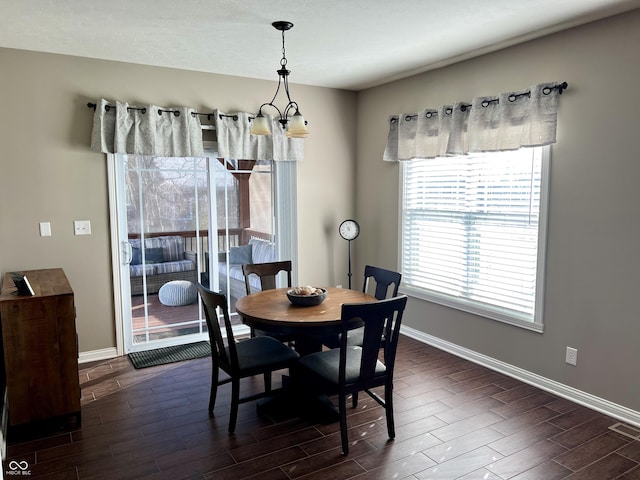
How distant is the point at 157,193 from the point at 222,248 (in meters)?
0.83

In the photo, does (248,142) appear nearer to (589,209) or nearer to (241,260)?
(241,260)

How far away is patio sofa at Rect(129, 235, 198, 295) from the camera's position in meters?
4.30

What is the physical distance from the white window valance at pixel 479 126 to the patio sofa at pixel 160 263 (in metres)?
2.23

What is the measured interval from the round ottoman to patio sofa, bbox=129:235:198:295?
51 millimetres

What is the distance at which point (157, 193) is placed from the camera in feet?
14.2

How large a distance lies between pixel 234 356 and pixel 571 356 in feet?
7.66

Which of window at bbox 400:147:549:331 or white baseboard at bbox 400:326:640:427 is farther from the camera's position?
window at bbox 400:147:549:331

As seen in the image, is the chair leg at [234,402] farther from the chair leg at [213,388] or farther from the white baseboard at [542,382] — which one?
the white baseboard at [542,382]

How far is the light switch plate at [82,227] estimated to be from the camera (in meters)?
3.91

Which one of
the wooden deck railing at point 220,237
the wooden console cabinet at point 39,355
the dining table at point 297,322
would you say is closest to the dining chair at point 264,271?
the dining table at point 297,322

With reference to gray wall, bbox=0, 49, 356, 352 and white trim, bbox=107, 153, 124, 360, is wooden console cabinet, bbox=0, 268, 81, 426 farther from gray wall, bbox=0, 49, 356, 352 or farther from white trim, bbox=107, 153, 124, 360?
white trim, bbox=107, 153, 124, 360

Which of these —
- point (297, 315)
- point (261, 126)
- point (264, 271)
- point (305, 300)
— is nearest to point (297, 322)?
point (297, 315)

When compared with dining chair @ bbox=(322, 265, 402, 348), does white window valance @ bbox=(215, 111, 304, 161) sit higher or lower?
higher

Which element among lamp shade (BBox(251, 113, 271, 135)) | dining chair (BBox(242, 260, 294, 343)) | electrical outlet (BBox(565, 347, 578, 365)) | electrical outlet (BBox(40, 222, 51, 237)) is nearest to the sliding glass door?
electrical outlet (BBox(40, 222, 51, 237))
